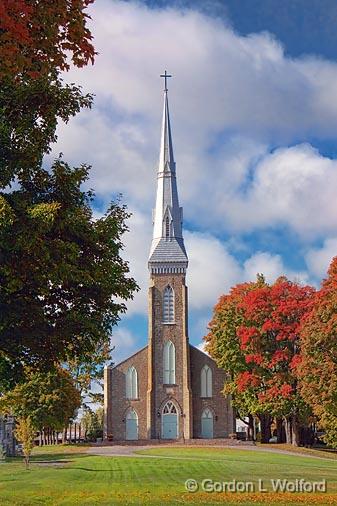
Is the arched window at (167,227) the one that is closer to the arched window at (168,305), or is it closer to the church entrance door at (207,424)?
the arched window at (168,305)

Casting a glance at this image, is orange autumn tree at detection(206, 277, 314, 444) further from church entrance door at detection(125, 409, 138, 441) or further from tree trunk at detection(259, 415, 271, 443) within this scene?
church entrance door at detection(125, 409, 138, 441)

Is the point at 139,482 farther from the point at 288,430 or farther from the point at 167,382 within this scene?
the point at 167,382

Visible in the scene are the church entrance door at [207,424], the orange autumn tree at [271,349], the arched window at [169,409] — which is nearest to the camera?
the orange autumn tree at [271,349]

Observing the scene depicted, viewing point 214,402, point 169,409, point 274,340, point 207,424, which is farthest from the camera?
point 214,402

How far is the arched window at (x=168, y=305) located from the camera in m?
66.6

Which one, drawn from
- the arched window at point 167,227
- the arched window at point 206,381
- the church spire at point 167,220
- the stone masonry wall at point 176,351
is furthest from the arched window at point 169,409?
the arched window at point 167,227

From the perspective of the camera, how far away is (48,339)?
15.6 metres

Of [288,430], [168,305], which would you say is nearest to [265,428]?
[288,430]

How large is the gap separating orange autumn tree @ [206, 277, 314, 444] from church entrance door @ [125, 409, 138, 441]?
37.5 ft

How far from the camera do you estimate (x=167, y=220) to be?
70.7 metres

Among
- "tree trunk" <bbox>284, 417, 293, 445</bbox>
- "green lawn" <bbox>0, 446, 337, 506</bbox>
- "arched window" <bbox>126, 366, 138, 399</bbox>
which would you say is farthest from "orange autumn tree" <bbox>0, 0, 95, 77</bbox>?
"arched window" <bbox>126, 366, 138, 399</bbox>

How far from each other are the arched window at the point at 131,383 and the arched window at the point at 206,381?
19.8 feet

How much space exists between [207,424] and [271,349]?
13.8 metres

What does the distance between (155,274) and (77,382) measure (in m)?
12.6
